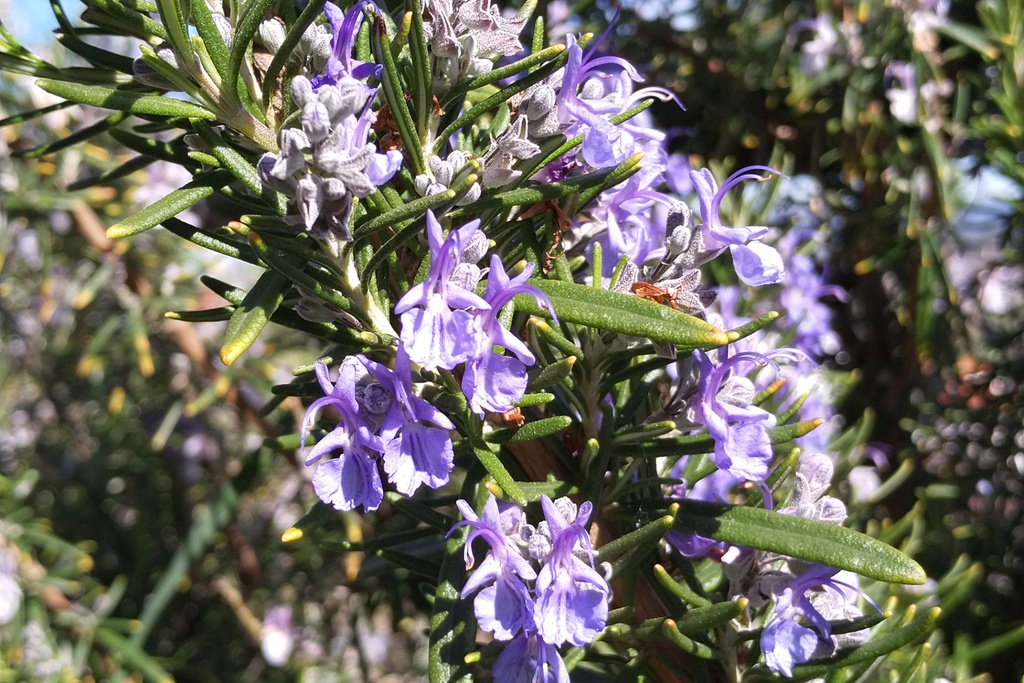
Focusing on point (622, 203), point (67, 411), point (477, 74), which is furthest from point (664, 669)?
point (67, 411)

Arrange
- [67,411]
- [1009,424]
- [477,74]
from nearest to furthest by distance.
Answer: [477,74]
[1009,424]
[67,411]

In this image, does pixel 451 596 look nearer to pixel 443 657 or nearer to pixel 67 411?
pixel 443 657

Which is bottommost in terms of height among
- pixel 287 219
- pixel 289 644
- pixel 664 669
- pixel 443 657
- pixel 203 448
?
pixel 289 644

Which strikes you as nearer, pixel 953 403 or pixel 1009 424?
pixel 1009 424

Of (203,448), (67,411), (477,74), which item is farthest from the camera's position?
(67,411)

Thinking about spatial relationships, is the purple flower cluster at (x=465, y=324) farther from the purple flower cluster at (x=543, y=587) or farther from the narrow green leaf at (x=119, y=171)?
the narrow green leaf at (x=119, y=171)

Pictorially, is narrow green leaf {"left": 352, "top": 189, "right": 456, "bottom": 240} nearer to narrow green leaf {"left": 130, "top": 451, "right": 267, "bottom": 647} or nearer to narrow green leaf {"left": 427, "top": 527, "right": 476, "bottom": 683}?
narrow green leaf {"left": 427, "top": 527, "right": 476, "bottom": 683}

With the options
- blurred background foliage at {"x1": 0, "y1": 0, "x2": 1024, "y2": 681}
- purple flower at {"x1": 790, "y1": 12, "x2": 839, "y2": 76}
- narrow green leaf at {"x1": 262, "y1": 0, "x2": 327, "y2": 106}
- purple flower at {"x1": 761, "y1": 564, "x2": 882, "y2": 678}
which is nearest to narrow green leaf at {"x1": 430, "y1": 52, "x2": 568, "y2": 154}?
narrow green leaf at {"x1": 262, "y1": 0, "x2": 327, "y2": 106}
